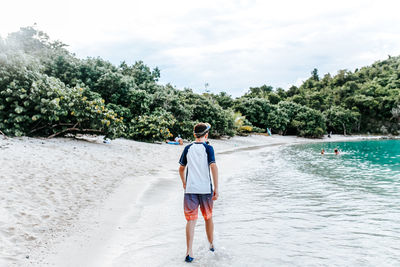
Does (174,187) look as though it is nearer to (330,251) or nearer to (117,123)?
(330,251)

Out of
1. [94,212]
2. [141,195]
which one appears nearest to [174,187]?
[141,195]

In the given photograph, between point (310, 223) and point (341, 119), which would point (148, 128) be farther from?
point (341, 119)

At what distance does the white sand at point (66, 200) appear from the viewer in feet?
→ 15.2

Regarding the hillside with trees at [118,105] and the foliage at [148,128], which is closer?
the hillside with trees at [118,105]

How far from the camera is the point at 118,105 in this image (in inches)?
1022

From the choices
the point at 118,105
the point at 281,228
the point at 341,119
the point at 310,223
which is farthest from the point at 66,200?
the point at 341,119

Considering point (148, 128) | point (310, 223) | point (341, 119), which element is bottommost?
point (310, 223)

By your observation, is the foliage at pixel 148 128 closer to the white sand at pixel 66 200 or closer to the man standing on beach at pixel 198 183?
the white sand at pixel 66 200

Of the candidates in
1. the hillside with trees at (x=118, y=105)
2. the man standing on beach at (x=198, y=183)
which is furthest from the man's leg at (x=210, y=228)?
the hillside with trees at (x=118, y=105)

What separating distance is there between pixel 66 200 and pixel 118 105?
63.9 feet

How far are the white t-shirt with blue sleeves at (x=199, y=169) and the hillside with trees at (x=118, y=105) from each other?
40.6ft

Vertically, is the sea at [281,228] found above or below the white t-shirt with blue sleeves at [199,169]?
below

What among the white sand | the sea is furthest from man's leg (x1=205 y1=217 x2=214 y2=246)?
the white sand

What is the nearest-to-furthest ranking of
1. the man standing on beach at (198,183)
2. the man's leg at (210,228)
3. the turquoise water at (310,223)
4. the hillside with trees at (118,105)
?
the man standing on beach at (198,183)
the man's leg at (210,228)
the turquoise water at (310,223)
the hillside with trees at (118,105)
